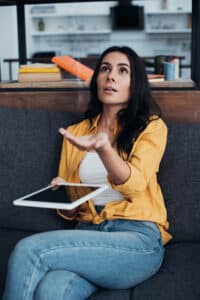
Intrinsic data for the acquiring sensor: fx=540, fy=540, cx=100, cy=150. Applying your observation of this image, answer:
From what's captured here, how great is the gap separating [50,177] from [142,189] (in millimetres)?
513

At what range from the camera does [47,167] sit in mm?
2021

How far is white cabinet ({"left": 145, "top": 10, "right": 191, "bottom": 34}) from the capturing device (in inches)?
304

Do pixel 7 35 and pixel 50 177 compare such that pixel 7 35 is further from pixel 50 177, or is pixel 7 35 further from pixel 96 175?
pixel 96 175

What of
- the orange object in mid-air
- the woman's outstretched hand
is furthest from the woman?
the orange object in mid-air

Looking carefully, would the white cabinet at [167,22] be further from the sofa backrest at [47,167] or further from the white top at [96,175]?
the white top at [96,175]

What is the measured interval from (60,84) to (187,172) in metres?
0.72

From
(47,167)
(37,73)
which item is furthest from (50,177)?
(37,73)

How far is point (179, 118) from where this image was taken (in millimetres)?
2139

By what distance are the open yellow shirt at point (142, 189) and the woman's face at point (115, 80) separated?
0.14m

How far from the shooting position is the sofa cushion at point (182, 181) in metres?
1.88

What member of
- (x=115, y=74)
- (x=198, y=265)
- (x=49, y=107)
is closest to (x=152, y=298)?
(x=198, y=265)

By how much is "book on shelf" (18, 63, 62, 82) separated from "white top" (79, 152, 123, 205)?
68cm

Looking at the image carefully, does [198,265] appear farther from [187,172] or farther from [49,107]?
[49,107]

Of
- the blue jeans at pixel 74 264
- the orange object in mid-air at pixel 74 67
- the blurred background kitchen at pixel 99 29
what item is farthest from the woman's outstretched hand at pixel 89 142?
the blurred background kitchen at pixel 99 29
